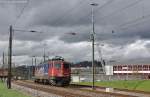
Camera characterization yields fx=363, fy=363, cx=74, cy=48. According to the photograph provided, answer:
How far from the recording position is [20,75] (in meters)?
158

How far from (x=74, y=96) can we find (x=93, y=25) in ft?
64.7

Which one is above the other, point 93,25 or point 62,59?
point 93,25

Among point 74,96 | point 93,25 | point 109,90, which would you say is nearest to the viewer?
point 74,96

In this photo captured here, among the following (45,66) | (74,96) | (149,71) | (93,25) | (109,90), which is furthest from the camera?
(149,71)

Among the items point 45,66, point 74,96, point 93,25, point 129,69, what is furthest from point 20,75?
point 74,96

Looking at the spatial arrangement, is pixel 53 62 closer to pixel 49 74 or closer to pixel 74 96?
pixel 49 74

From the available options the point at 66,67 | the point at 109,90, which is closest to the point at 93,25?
the point at 66,67

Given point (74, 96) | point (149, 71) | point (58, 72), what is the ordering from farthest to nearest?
point (149, 71) < point (58, 72) < point (74, 96)

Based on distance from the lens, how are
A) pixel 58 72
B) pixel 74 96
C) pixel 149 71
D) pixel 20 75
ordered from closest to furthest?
pixel 74 96 < pixel 58 72 < pixel 149 71 < pixel 20 75

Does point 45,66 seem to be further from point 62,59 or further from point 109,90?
point 109,90

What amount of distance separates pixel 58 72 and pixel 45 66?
18.0ft

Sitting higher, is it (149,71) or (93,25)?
(93,25)

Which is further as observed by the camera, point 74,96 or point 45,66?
point 45,66

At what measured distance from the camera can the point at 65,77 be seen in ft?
178
